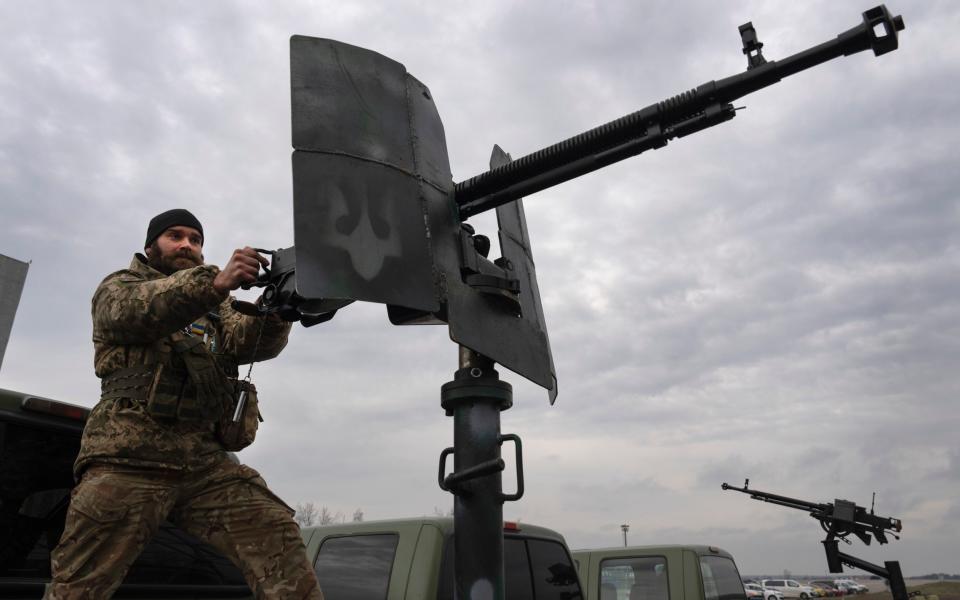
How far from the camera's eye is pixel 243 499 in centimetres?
281

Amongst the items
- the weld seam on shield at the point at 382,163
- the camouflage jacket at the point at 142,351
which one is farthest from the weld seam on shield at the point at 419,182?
the camouflage jacket at the point at 142,351

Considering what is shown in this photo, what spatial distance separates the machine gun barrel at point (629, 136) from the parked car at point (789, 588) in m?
54.0

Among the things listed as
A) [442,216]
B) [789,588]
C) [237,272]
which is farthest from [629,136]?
[789,588]

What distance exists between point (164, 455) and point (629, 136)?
231 cm

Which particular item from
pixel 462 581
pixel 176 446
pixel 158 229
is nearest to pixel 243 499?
pixel 176 446

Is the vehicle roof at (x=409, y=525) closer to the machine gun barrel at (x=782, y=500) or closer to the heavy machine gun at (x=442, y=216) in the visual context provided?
the heavy machine gun at (x=442, y=216)

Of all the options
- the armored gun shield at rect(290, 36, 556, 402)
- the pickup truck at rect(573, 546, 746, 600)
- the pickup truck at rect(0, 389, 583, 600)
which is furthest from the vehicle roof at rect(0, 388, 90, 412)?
the pickup truck at rect(573, 546, 746, 600)

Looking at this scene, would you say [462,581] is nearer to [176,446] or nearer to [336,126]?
[176,446]

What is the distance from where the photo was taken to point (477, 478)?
2516 millimetres

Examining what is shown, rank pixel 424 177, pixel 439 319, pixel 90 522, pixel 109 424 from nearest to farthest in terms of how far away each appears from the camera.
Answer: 1. pixel 90 522
2. pixel 109 424
3. pixel 439 319
4. pixel 424 177

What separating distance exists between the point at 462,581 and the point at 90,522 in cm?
124

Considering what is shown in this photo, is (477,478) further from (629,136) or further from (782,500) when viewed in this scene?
(782,500)

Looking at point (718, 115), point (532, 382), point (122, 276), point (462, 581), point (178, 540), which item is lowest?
point (462, 581)

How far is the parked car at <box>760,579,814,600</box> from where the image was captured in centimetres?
5078
